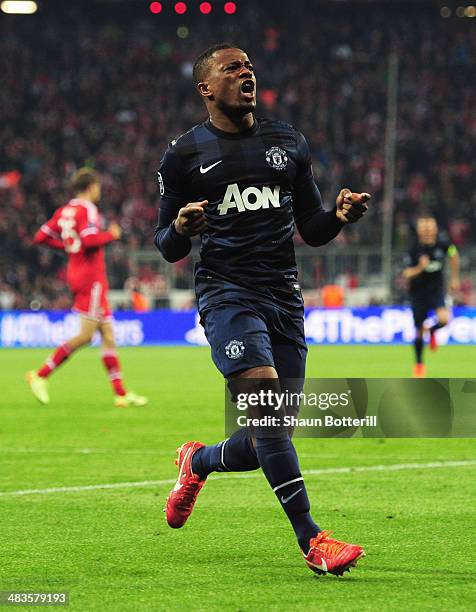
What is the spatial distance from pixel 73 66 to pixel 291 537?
→ 34.5 metres

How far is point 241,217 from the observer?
18.0 feet

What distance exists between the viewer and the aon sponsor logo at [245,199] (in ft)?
18.0

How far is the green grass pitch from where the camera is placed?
477 centimetres

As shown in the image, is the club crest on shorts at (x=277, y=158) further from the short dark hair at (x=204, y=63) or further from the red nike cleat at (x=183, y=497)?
the red nike cleat at (x=183, y=497)

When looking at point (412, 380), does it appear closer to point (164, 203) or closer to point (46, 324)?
point (164, 203)

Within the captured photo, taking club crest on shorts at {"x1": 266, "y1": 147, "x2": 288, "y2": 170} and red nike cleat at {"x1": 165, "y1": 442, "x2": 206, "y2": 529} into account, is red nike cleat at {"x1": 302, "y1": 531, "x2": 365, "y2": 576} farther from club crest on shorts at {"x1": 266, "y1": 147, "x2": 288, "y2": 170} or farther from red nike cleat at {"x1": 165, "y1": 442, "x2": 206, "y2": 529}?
club crest on shorts at {"x1": 266, "y1": 147, "x2": 288, "y2": 170}

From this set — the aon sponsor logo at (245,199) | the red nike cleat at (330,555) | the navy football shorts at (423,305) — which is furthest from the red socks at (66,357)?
the red nike cleat at (330,555)

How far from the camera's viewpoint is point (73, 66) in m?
39.0

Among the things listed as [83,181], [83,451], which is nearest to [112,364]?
[83,181]

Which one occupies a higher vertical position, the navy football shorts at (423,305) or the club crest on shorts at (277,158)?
the club crest on shorts at (277,158)

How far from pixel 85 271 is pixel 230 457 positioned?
26.8 feet

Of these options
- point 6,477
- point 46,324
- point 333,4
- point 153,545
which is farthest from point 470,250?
point 153,545

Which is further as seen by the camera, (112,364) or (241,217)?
(112,364)

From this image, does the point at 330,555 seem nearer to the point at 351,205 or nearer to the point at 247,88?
the point at 351,205
